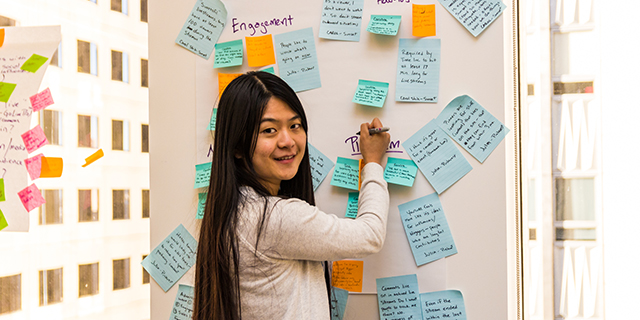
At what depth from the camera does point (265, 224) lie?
2.40ft

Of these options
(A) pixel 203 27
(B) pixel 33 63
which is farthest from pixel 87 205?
(A) pixel 203 27

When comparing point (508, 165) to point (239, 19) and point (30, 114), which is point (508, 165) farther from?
point (30, 114)

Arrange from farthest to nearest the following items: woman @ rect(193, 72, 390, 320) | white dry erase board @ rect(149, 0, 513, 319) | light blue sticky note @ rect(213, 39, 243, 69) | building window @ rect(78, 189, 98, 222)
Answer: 1. building window @ rect(78, 189, 98, 222)
2. light blue sticky note @ rect(213, 39, 243, 69)
3. white dry erase board @ rect(149, 0, 513, 319)
4. woman @ rect(193, 72, 390, 320)

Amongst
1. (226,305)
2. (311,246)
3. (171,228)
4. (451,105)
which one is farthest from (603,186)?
(171,228)

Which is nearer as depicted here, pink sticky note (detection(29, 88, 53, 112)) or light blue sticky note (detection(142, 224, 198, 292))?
light blue sticky note (detection(142, 224, 198, 292))

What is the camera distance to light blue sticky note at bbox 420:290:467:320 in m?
0.93

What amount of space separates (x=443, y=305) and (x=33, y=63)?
4.32 ft

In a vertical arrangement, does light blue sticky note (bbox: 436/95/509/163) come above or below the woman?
above

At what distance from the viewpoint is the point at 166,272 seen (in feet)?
3.52

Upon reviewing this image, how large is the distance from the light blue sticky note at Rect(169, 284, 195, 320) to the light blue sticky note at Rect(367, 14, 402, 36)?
0.80m

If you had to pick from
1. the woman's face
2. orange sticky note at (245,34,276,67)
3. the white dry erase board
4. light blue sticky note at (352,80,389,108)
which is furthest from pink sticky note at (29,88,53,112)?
light blue sticky note at (352,80,389,108)

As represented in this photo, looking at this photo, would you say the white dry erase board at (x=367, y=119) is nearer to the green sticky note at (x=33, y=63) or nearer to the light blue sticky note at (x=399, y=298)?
the light blue sticky note at (x=399, y=298)

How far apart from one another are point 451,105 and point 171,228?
2.53 feet

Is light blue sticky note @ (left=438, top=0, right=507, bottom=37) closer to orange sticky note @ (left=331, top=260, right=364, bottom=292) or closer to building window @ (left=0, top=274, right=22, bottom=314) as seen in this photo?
orange sticky note @ (left=331, top=260, right=364, bottom=292)
